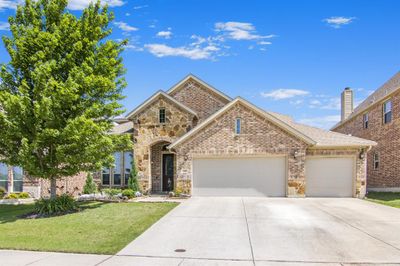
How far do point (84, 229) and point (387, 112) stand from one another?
2020 centimetres

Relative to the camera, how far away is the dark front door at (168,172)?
2006 cm

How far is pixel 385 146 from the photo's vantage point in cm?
2095

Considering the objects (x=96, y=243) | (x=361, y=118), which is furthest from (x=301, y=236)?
(x=361, y=118)

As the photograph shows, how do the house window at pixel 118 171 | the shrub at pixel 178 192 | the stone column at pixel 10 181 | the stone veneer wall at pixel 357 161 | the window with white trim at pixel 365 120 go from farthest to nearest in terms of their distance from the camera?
the window with white trim at pixel 365 120, the house window at pixel 118 171, the stone column at pixel 10 181, the shrub at pixel 178 192, the stone veneer wall at pixel 357 161

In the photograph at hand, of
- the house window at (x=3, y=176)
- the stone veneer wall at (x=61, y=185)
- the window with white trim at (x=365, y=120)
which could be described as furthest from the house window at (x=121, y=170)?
the window with white trim at (x=365, y=120)

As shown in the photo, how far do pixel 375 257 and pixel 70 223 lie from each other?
918cm

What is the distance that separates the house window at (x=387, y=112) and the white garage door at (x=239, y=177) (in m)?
8.95

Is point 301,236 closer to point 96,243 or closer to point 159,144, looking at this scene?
point 96,243

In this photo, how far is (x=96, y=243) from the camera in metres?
8.23

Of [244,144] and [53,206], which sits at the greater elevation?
[244,144]

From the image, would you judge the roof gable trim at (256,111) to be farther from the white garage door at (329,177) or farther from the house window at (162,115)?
the house window at (162,115)

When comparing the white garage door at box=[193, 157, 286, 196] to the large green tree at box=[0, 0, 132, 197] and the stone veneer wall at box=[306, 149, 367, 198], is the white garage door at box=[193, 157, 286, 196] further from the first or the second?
the large green tree at box=[0, 0, 132, 197]

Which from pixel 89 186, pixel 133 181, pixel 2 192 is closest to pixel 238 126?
pixel 133 181

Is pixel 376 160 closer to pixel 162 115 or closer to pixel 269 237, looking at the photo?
pixel 162 115
